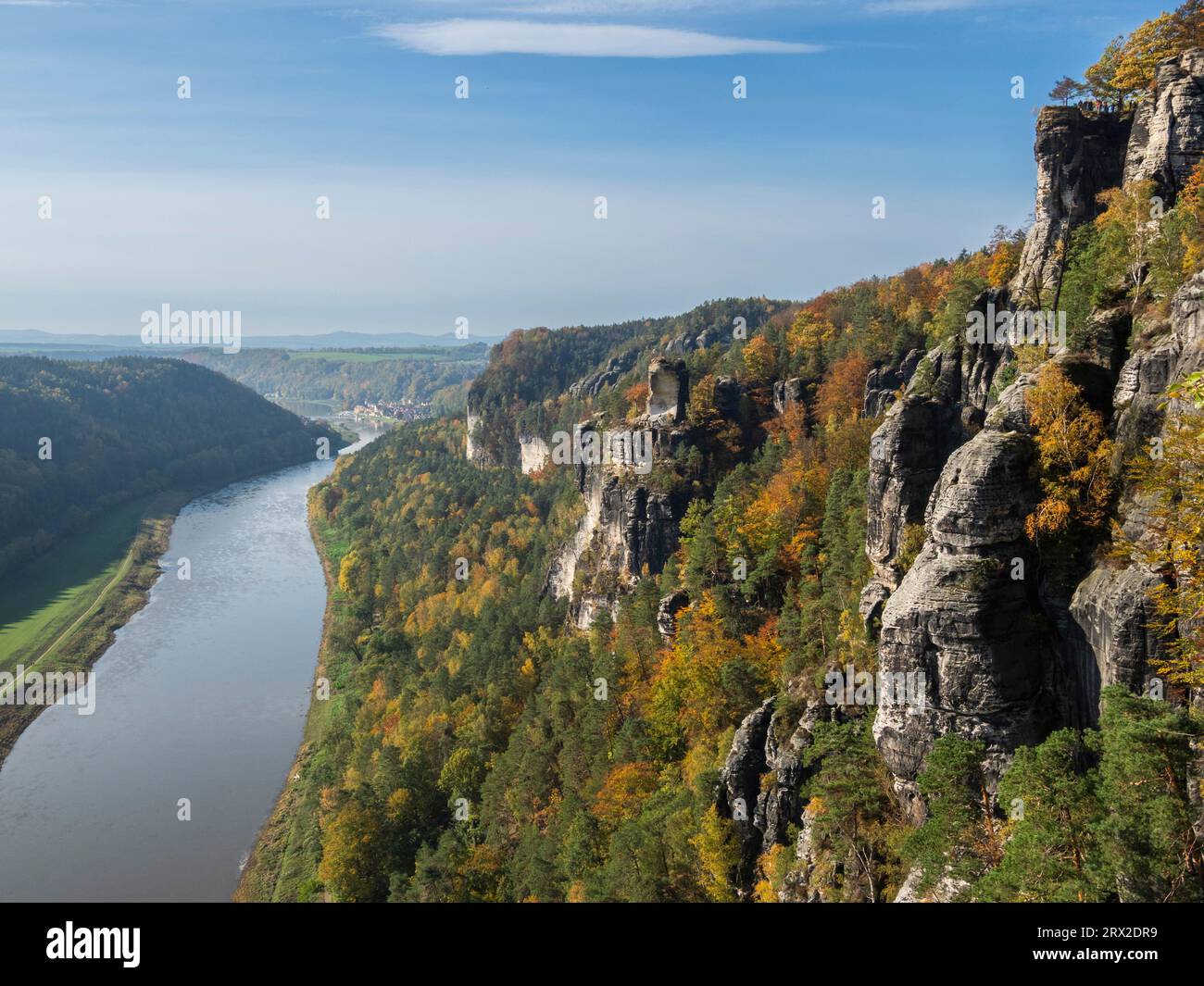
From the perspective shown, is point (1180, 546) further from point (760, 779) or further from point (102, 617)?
point (102, 617)

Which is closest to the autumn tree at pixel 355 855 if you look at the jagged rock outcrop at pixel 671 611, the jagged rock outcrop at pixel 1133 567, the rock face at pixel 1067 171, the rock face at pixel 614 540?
the jagged rock outcrop at pixel 671 611

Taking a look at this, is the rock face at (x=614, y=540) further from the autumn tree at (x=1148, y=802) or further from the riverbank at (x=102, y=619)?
the autumn tree at (x=1148, y=802)

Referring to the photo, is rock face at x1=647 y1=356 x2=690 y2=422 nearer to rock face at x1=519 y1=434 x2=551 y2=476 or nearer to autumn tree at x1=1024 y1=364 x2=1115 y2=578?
autumn tree at x1=1024 y1=364 x2=1115 y2=578

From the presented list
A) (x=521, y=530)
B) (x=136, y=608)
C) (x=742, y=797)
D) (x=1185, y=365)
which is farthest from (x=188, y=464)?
(x=1185, y=365)

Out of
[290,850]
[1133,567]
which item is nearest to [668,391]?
[290,850]

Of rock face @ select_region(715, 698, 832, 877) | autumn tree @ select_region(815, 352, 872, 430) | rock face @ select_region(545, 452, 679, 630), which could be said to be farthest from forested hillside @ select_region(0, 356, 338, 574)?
rock face @ select_region(715, 698, 832, 877)

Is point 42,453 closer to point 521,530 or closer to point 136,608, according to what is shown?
point 136,608

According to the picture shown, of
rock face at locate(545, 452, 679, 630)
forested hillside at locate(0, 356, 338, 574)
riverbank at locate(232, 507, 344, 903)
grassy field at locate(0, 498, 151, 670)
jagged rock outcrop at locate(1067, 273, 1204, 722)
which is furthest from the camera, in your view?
forested hillside at locate(0, 356, 338, 574)
